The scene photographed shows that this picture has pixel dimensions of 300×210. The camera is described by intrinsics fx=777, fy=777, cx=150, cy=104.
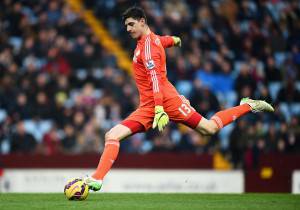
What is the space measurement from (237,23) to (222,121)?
1007 centimetres

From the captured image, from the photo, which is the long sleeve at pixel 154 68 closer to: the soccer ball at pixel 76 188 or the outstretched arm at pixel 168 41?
the outstretched arm at pixel 168 41

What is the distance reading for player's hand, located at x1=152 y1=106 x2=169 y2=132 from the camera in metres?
9.01

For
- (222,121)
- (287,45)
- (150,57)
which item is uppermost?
(287,45)

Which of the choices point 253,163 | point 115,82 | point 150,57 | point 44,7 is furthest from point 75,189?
point 44,7

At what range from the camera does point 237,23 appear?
64.9ft

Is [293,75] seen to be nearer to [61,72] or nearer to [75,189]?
[61,72]

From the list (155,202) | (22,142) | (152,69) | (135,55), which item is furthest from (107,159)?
(22,142)

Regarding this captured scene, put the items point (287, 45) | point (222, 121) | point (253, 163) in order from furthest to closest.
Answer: point (287, 45) < point (253, 163) < point (222, 121)

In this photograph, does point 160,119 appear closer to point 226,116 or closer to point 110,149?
point 110,149

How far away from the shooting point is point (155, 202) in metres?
9.23

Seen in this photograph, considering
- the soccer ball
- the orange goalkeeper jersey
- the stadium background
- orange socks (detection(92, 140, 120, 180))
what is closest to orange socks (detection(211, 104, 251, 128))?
the orange goalkeeper jersey

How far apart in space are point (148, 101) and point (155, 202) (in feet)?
4.20

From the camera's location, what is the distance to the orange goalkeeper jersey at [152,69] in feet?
30.4

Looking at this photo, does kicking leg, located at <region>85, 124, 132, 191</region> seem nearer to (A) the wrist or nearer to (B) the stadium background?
(A) the wrist
